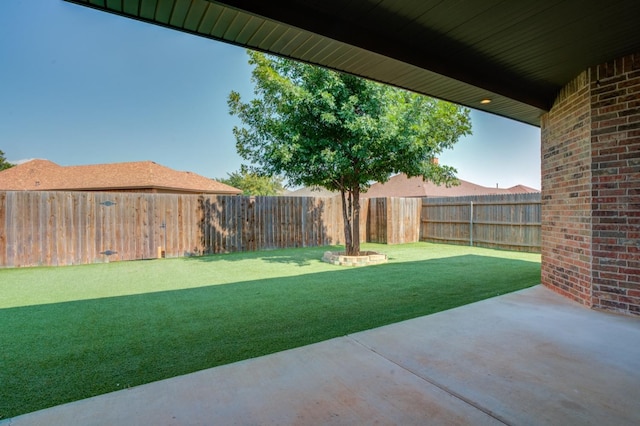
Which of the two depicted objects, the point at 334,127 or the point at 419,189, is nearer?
the point at 334,127

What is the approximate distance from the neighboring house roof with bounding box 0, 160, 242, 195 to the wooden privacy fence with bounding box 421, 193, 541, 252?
1152 cm

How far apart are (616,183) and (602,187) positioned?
0.41 ft

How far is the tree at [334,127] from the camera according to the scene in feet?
22.9

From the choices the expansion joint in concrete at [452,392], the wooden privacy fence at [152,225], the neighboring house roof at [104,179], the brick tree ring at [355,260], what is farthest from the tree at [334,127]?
the neighboring house roof at [104,179]

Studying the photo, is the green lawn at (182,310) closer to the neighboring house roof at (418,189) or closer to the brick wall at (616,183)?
the brick wall at (616,183)

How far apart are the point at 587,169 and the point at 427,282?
2.61 metres

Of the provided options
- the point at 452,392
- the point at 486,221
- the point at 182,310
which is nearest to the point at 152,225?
the point at 182,310

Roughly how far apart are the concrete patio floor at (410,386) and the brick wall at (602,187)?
0.80 m

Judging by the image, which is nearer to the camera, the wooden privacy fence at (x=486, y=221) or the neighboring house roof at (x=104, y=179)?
the wooden privacy fence at (x=486, y=221)

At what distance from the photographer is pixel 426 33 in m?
2.89

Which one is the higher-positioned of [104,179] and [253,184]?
[253,184]

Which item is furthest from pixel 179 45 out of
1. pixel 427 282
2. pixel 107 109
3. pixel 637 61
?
pixel 637 61

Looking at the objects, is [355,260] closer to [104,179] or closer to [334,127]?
[334,127]

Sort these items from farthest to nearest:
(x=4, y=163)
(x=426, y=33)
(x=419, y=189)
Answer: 1. (x=4, y=163)
2. (x=419, y=189)
3. (x=426, y=33)
